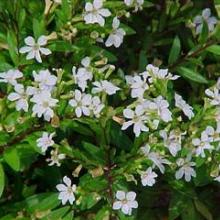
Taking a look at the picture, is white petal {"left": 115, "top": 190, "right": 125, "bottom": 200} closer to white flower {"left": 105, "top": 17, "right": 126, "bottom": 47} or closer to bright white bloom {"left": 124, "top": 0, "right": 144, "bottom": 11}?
white flower {"left": 105, "top": 17, "right": 126, "bottom": 47}

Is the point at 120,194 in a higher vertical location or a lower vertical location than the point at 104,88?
lower

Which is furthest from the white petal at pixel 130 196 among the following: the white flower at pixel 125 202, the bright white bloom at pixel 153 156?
the bright white bloom at pixel 153 156

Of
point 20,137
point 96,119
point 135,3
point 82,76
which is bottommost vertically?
point 20,137

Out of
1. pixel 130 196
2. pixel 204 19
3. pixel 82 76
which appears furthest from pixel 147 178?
pixel 204 19

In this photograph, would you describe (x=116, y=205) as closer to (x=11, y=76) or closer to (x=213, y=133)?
(x=213, y=133)

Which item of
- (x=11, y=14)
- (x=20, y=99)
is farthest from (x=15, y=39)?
(x=20, y=99)

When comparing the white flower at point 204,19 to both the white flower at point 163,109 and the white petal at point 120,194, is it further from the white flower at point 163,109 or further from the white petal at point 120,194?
the white petal at point 120,194
